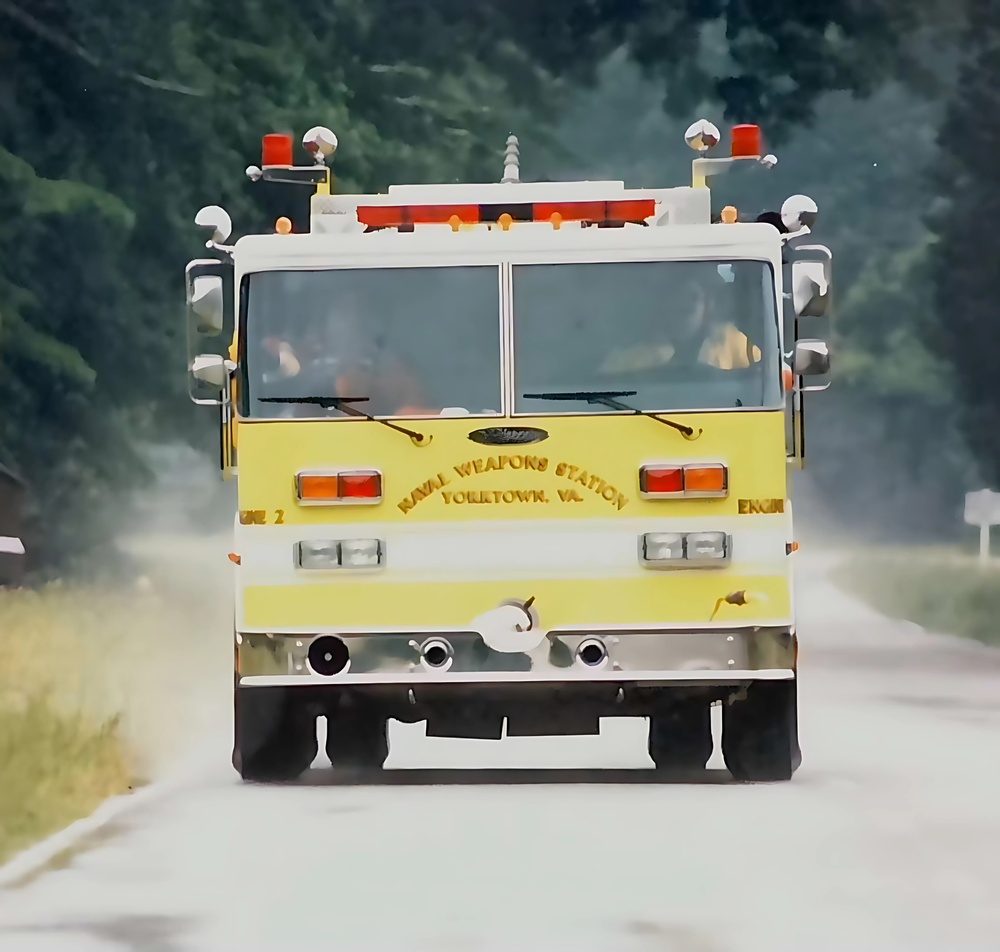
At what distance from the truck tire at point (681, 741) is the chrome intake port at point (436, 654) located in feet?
5.82

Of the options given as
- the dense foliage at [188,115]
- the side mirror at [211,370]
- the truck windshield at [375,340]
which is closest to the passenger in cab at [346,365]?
the truck windshield at [375,340]

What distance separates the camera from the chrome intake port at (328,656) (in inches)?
566

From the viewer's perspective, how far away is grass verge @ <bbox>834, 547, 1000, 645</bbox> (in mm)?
34156

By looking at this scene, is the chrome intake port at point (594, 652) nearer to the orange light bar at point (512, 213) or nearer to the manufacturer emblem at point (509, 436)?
the manufacturer emblem at point (509, 436)

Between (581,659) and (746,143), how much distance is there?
322cm

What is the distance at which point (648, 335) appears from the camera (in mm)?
14672

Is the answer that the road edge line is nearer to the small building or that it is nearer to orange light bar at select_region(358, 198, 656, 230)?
orange light bar at select_region(358, 198, 656, 230)

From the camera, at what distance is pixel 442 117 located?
32938mm

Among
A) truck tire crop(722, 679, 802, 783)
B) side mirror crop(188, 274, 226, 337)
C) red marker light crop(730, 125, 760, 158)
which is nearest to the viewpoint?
side mirror crop(188, 274, 226, 337)

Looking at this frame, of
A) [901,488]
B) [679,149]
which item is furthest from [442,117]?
[901,488]

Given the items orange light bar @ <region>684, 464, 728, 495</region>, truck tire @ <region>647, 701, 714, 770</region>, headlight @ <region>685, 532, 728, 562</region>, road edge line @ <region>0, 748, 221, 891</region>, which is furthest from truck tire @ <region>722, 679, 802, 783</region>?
road edge line @ <region>0, 748, 221, 891</region>

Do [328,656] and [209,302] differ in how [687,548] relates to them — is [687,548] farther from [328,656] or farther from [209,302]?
[209,302]

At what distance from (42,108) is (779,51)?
889 cm

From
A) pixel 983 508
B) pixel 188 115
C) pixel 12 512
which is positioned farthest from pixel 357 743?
pixel 983 508
